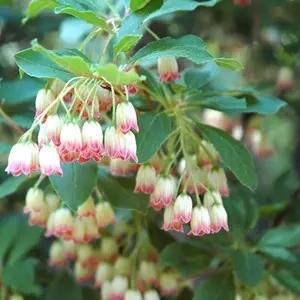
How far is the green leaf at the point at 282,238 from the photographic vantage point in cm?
171

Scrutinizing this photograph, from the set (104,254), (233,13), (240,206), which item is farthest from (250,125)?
(104,254)

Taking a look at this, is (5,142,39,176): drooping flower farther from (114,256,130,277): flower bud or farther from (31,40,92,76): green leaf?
(114,256,130,277): flower bud

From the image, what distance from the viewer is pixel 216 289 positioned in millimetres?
1590

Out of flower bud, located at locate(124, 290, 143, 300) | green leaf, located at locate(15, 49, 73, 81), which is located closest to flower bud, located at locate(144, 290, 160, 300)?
flower bud, located at locate(124, 290, 143, 300)

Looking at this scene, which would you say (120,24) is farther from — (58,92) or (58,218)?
(58,218)

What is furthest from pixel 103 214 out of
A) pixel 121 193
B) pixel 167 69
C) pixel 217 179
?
pixel 167 69

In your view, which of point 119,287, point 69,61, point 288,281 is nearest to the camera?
point 69,61

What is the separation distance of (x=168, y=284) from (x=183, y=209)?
1.46 ft

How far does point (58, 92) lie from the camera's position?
1.20 meters

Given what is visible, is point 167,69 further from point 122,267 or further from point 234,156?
point 122,267

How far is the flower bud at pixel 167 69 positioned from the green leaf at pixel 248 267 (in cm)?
54

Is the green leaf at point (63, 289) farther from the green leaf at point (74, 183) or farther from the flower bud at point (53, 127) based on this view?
the flower bud at point (53, 127)

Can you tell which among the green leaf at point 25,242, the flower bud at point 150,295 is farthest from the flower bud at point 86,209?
the green leaf at point 25,242

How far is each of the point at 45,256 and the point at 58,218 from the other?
1.04 m
